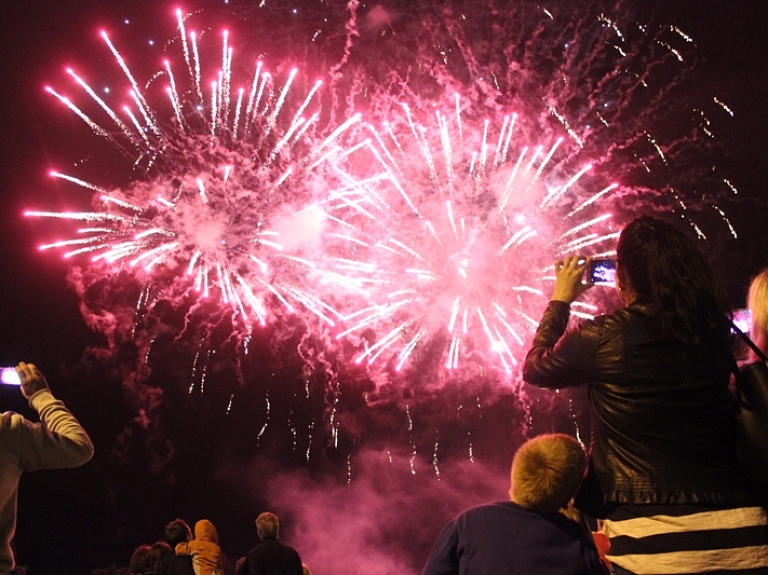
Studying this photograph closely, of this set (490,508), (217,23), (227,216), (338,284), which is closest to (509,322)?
(338,284)

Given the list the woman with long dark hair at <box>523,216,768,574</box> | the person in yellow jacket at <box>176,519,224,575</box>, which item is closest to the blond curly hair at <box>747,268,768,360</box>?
the woman with long dark hair at <box>523,216,768,574</box>

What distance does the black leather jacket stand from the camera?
1756 mm

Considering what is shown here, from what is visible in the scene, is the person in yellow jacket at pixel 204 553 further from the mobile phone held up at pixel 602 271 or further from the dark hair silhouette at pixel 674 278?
the dark hair silhouette at pixel 674 278

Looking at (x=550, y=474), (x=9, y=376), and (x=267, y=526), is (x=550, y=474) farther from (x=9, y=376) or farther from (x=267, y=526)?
(x=267, y=526)

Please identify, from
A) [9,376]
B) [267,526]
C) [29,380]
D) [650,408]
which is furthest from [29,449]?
[267,526]

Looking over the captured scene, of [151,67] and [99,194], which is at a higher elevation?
[151,67]

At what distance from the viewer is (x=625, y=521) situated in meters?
1.79

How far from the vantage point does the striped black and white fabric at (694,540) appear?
164 cm

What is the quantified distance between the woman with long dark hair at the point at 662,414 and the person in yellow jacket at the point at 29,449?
183cm

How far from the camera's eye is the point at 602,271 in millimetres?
2416

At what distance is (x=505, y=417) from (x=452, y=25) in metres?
9.85

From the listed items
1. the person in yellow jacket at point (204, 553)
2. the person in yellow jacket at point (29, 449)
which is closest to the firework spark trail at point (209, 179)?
the person in yellow jacket at point (204, 553)

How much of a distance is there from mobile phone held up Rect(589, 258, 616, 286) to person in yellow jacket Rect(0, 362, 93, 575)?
80.2 inches

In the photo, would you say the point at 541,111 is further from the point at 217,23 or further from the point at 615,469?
the point at 615,469
